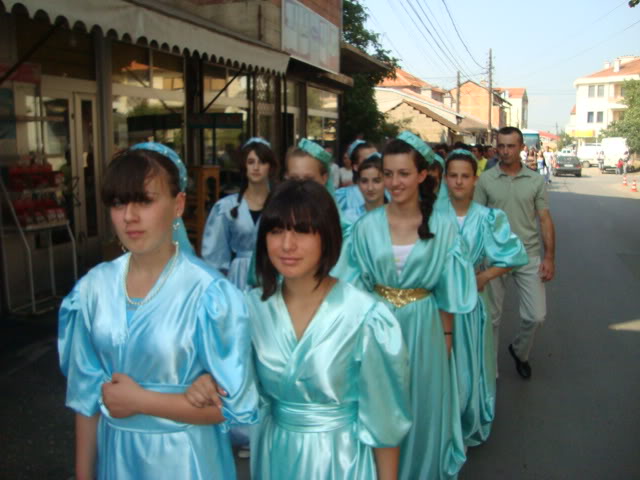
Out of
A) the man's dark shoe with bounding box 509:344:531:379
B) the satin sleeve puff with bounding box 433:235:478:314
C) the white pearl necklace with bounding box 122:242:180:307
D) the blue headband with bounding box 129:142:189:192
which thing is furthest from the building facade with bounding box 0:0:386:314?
the man's dark shoe with bounding box 509:344:531:379

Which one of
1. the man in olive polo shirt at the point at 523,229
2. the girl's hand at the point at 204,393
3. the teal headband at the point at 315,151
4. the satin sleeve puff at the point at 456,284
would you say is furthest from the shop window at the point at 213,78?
the girl's hand at the point at 204,393

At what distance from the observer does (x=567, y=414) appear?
5.00 m

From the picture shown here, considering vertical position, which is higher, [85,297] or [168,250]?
[168,250]

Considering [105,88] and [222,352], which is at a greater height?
[105,88]

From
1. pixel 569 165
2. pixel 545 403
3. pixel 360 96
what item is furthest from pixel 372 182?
pixel 569 165

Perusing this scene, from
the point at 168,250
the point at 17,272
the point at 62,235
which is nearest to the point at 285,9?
the point at 62,235

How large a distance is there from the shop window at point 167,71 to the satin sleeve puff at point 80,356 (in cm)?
797

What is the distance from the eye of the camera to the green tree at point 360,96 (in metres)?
20.9

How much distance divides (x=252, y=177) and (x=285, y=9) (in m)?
7.23

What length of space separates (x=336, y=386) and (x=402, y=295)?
4.54ft

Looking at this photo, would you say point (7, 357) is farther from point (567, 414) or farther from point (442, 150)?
point (442, 150)

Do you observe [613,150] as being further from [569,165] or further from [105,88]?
[105,88]

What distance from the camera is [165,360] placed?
202 cm

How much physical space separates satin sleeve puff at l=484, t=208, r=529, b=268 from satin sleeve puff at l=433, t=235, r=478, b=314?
0.72 m
